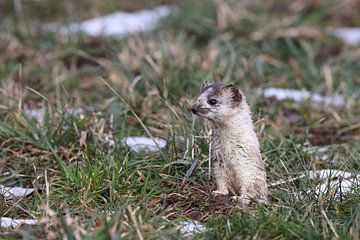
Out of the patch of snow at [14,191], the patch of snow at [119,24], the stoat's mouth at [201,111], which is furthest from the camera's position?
the patch of snow at [119,24]

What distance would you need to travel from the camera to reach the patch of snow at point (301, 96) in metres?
6.43

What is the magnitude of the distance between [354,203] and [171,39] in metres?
3.31

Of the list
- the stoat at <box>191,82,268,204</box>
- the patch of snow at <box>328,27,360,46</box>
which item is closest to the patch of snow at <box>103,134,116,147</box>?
the stoat at <box>191,82,268,204</box>

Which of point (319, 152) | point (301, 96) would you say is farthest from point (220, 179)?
point (301, 96)

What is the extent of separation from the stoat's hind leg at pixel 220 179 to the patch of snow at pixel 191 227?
1.16 ft

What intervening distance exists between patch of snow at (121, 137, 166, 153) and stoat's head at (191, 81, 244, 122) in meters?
0.83

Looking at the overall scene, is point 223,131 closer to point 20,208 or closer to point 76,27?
point 20,208

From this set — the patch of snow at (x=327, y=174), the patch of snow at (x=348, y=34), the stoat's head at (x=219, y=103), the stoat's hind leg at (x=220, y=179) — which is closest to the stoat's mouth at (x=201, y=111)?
the stoat's head at (x=219, y=103)

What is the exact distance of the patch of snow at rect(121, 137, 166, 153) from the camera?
16.5 ft

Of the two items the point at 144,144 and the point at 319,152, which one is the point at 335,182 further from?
the point at 144,144

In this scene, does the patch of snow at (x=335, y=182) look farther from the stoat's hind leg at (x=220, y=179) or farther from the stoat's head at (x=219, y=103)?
the stoat's head at (x=219, y=103)

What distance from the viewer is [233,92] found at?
4.09 metres

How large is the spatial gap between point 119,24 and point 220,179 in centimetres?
457

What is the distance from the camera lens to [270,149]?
193 inches
